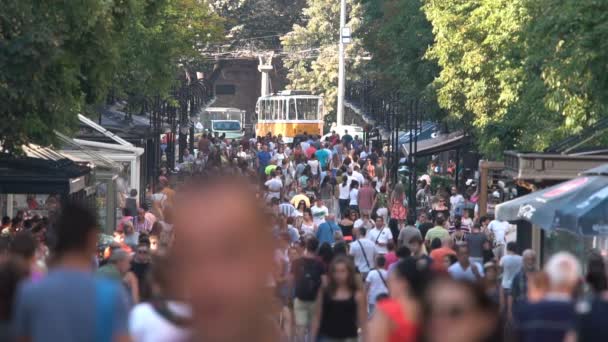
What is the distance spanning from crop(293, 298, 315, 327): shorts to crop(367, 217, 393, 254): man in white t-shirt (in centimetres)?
631

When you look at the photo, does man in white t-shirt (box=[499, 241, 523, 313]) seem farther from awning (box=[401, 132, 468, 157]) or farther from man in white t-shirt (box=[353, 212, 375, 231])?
awning (box=[401, 132, 468, 157])

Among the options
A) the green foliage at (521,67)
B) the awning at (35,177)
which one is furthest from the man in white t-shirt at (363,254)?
the awning at (35,177)

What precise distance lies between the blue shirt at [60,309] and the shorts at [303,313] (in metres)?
9.02

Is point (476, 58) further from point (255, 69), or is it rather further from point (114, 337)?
point (255, 69)

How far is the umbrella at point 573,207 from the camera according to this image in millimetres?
16500

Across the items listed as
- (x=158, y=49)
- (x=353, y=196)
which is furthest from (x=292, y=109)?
(x=353, y=196)

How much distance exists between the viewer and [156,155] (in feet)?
136

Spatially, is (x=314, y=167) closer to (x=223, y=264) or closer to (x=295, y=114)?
(x=295, y=114)

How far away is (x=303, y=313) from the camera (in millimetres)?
15359

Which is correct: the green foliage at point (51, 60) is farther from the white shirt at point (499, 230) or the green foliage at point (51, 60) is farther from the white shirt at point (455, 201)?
the white shirt at point (455, 201)

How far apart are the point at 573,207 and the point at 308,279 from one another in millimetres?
3410

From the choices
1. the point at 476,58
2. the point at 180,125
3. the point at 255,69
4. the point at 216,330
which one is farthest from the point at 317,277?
the point at 255,69

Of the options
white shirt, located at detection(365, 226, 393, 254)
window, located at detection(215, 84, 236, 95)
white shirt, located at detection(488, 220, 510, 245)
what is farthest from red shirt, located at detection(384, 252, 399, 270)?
window, located at detection(215, 84, 236, 95)

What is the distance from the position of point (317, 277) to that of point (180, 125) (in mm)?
37048
